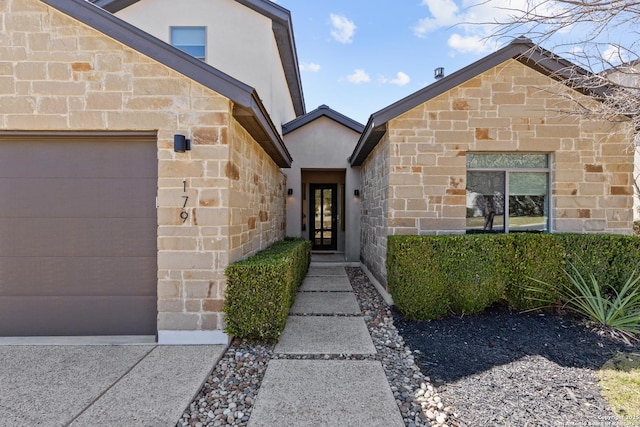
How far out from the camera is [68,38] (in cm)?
362

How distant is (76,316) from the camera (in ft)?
12.4

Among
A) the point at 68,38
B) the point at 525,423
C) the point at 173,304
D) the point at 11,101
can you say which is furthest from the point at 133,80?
the point at 525,423

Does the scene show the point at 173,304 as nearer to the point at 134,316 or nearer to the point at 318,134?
the point at 134,316

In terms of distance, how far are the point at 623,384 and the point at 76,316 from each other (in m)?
6.31

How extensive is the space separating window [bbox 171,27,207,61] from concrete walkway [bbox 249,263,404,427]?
22.7 feet

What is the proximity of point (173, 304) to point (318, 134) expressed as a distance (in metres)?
6.81

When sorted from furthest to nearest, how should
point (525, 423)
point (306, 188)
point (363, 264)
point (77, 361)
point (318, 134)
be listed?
point (306, 188) < point (318, 134) < point (363, 264) < point (77, 361) < point (525, 423)

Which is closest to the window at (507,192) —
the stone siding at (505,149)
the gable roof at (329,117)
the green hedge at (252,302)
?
the stone siding at (505,149)

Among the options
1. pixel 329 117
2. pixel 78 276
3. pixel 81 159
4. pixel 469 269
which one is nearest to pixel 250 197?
pixel 81 159

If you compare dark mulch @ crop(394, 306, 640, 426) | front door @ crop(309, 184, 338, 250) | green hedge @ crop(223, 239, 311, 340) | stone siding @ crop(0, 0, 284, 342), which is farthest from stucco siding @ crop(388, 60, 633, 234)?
front door @ crop(309, 184, 338, 250)

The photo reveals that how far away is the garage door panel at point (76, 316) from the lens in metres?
3.75

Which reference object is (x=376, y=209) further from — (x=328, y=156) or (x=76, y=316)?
(x=76, y=316)

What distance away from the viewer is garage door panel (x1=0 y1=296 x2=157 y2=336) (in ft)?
12.3

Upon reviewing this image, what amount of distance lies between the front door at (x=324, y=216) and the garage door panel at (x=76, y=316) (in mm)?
7835
